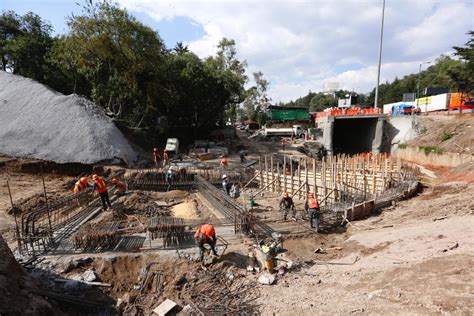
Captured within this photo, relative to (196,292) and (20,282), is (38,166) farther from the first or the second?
(196,292)

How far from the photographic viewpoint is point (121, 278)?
7379mm

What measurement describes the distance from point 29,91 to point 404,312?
2632cm

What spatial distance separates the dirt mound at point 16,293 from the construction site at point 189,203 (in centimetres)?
4

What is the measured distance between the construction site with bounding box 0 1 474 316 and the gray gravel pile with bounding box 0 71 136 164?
11cm

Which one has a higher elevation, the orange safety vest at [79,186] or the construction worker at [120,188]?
the orange safety vest at [79,186]

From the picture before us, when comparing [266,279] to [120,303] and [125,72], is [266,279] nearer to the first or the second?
[120,303]

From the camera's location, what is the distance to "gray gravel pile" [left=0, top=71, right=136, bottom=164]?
17922 mm

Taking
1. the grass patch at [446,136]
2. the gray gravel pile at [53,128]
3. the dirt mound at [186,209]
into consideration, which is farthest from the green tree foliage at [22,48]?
the grass patch at [446,136]

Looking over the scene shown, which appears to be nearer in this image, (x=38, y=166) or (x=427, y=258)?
(x=427, y=258)

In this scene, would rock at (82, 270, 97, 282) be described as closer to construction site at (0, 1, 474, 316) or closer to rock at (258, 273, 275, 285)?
construction site at (0, 1, 474, 316)

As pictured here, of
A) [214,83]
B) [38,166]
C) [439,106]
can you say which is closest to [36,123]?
[38,166]

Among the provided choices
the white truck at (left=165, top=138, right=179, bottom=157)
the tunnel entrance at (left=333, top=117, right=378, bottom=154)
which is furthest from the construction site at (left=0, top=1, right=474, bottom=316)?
the white truck at (left=165, top=138, right=179, bottom=157)

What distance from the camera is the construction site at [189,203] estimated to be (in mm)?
6371

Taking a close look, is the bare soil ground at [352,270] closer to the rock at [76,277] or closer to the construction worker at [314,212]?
the rock at [76,277]
